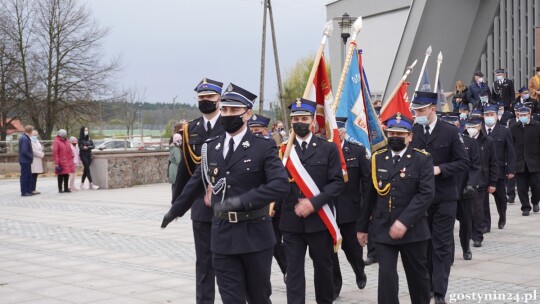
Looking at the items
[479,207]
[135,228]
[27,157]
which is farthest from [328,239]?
[27,157]

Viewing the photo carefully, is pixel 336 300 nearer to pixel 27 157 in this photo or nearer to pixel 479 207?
pixel 479 207

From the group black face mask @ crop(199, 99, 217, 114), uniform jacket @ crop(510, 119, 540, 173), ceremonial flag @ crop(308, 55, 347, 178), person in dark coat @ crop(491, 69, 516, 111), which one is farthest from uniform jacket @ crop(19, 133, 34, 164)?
black face mask @ crop(199, 99, 217, 114)

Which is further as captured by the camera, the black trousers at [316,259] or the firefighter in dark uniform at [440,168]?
the firefighter in dark uniform at [440,168]

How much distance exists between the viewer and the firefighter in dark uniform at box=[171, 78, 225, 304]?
23.3ft

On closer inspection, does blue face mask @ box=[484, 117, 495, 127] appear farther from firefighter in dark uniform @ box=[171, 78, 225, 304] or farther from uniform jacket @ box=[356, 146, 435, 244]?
firefighter in dark uniform @ box=[171, 78, 225, 304]

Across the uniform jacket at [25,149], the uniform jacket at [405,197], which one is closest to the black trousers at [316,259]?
the uniform jacket at [405,197]

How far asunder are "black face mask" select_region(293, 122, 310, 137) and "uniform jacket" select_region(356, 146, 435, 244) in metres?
0.77

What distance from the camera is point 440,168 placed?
8094mm

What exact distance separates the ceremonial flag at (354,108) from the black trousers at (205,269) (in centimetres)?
351

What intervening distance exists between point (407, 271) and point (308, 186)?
3.94 feet

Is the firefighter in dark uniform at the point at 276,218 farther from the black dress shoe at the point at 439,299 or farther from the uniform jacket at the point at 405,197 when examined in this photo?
the black dress shoe at the point at 439,299

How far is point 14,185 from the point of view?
93.1 feet

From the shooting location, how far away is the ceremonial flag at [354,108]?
10203 millimetres

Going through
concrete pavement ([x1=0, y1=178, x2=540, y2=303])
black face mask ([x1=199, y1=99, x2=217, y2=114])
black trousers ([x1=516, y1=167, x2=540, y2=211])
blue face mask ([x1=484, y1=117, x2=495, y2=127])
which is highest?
black face mask ([x1=199, y1=99, x2=217, y2=114])
